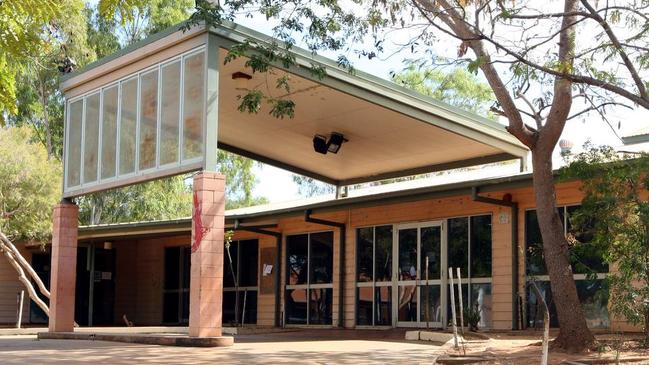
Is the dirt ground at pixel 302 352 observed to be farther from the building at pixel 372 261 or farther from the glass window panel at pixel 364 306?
the glass window panel at pixel 364 306

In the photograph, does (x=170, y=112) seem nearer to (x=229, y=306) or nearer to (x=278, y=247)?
(x=278, y=247)

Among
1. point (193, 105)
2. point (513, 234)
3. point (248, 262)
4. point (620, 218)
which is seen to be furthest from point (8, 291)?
point (620, 218)

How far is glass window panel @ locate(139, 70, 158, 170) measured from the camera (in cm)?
1445

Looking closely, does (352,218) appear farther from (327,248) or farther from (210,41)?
(210,41)

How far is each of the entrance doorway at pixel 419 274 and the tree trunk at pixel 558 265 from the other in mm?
6131

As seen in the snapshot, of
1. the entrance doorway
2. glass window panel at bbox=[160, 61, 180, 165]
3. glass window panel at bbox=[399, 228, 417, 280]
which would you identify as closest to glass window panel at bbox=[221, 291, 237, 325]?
the entrance doorway

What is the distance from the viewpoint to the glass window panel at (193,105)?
1316 centimetres

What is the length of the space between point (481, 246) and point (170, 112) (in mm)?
6908

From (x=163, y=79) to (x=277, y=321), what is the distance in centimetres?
947

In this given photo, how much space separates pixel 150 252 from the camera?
1094 inches

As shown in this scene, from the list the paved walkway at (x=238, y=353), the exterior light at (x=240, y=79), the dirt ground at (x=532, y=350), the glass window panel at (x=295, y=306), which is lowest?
the paved walkway at (x=238, y=353)

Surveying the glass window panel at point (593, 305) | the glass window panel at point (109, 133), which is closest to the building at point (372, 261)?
the glass window panel at point (593, 305)

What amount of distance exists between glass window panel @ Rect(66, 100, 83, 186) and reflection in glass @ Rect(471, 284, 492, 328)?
7896mm

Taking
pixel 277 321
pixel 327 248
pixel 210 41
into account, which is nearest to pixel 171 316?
pixel 277 321
